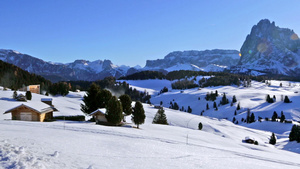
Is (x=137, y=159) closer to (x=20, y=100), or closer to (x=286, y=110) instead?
(x=20, y=100)

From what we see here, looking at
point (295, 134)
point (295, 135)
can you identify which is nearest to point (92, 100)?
point (295, 135)

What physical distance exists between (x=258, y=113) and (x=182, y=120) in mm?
109741

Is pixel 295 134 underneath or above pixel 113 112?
underneath

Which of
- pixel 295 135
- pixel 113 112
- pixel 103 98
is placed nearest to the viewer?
pixel 113 112

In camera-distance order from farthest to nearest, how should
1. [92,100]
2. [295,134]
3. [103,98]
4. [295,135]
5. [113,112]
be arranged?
[295,134], [295,135], [103,98], [92,100], [113,112]

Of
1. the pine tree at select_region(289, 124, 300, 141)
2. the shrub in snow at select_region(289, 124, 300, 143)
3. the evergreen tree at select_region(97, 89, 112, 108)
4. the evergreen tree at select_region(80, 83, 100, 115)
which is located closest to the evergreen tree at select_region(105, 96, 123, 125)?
the evergreen tree at select_region(97, 89, 112, 108)

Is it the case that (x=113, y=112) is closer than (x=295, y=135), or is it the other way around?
(x=113, y=112)

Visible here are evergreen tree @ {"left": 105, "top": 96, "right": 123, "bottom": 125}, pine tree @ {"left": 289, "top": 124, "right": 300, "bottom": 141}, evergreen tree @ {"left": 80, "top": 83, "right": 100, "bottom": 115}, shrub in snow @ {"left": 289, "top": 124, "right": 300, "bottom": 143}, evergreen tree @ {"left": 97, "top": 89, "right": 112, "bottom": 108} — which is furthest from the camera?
pine tree @ {"left": 289, "top": 124, "right": 300, "bottom": 141}

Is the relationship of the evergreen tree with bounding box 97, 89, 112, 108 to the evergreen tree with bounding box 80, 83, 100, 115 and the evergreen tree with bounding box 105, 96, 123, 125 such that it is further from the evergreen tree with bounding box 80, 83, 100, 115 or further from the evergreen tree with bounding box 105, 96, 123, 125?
the evergreen tree with bounding box 105, 96, 123, 125

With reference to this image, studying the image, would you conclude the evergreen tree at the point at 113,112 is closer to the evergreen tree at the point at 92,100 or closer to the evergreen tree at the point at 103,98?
the evergreen tree at the point at 103,98

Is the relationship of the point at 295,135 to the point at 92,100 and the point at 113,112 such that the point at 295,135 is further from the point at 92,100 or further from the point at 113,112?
the point at 92,100

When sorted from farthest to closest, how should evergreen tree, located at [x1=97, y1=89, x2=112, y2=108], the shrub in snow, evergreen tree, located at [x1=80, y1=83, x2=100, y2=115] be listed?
the shrub in snow → evergreen tree, located at [x1=97, y1=89, x2=112, y2=108] → evergreen tree, located at [x1=80, y1=83, x2=100, y2=115]

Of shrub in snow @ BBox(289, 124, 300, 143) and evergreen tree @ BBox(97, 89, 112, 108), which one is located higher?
evergreen tree @ BBox(97, 89, 112, 108)

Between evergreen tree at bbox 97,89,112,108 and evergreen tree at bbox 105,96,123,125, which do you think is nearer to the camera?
evergreen tree at bbox 105,96,123,125
